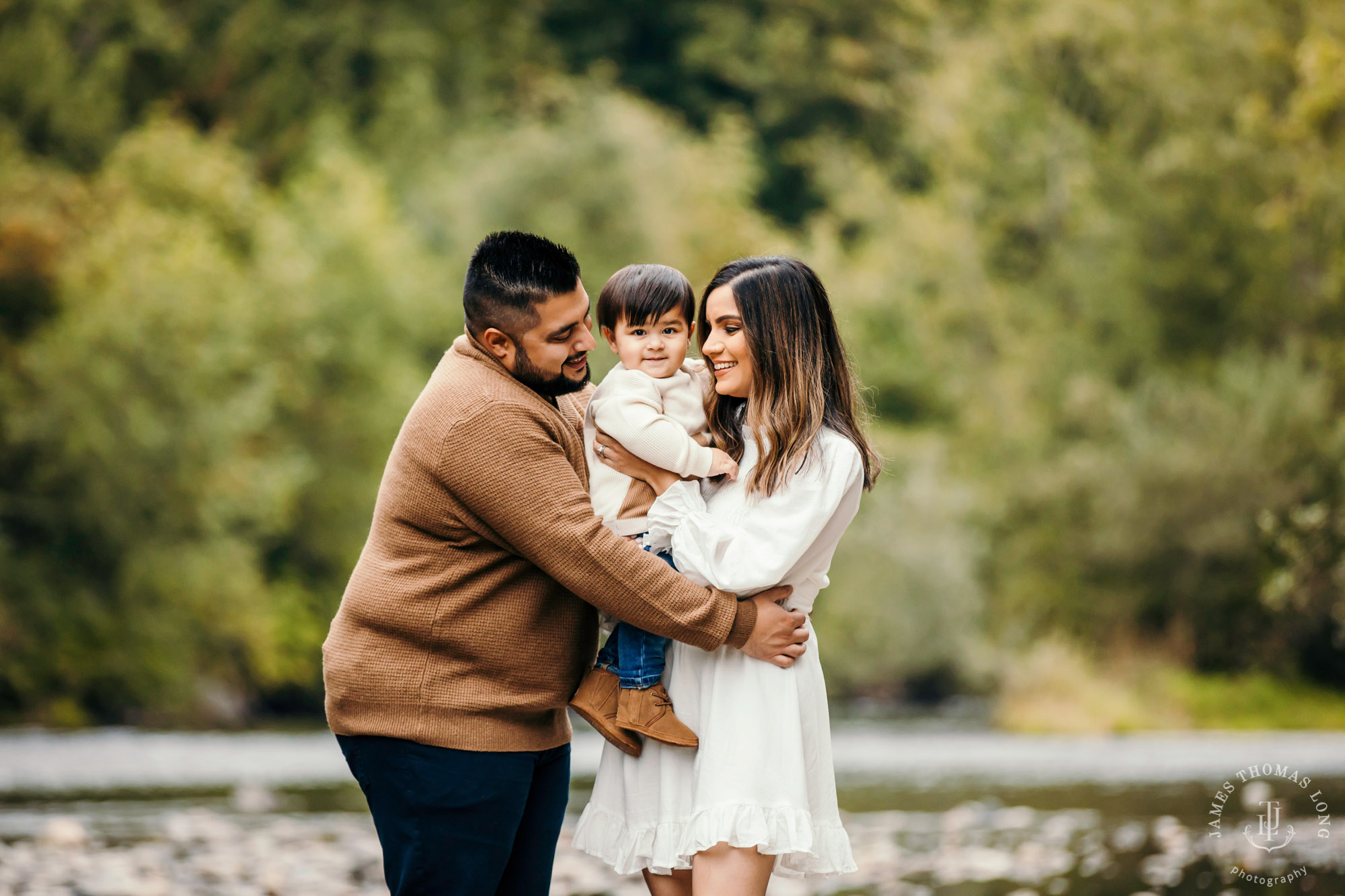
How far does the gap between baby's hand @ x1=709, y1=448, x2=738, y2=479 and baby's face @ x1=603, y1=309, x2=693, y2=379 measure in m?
0.28

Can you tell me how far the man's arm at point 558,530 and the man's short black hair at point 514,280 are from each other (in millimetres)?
256

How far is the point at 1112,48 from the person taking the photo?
29469 millimetres

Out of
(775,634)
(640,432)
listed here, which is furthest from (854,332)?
(775,634)

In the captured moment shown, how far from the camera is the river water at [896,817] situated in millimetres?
8305

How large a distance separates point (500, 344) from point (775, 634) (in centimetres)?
100

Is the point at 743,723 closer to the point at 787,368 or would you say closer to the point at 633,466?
the point at 633,466

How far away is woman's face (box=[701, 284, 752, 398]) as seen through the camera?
12.5 feet

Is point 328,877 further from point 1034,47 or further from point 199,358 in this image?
point 1034,47

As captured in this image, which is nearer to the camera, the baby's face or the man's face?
the man's face

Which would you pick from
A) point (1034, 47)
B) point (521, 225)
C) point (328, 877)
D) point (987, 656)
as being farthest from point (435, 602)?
point (1034, 47)

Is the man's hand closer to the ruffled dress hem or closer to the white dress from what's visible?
the white dress

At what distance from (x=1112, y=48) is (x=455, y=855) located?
2894 centimetres

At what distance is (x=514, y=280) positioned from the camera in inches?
144

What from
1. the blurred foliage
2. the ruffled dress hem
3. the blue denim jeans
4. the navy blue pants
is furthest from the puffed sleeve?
the blurred foliage
